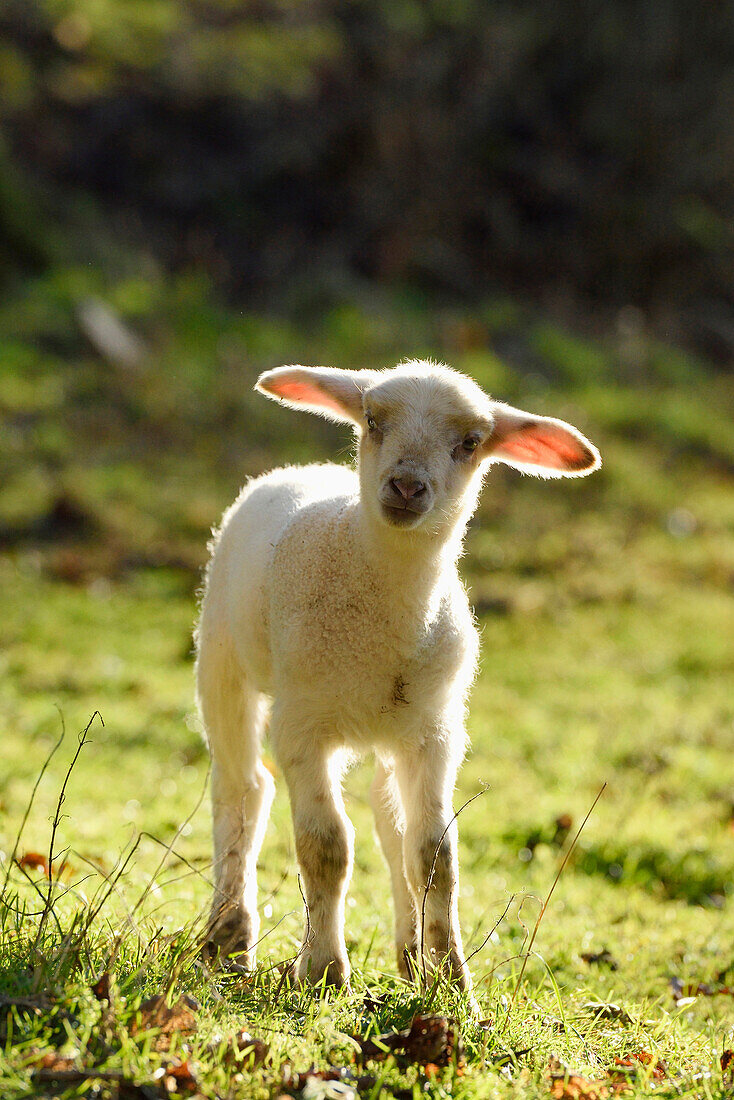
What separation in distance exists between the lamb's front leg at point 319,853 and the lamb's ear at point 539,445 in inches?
47.7

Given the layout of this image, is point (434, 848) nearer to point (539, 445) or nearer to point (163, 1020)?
point (163, 1020)

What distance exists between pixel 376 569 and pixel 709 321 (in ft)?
53.4

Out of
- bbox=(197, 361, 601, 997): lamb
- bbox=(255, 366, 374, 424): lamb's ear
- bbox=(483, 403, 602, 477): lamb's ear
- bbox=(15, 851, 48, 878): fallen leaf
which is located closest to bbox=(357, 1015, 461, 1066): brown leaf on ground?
bbox=(197, 361, 601, 997): lamb

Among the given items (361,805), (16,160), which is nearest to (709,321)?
(16,160)

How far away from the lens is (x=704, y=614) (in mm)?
10258

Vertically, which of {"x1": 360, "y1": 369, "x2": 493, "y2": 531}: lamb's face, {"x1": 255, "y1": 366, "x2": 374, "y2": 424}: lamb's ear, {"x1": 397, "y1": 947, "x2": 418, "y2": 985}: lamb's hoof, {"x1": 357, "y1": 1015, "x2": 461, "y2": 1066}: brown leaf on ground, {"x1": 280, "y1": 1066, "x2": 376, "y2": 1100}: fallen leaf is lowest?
{"x1": 280, "y1": 1066, "x2": 376, "y2": 1100}: fallen leaf

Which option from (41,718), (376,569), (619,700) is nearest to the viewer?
(376,569)

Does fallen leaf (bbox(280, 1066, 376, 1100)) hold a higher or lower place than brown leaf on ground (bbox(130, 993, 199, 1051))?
lower

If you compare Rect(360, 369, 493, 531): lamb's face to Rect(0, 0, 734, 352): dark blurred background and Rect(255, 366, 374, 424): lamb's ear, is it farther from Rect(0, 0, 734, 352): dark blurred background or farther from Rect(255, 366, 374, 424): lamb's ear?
Rect(0, 0, 734, 352): dark blurred background

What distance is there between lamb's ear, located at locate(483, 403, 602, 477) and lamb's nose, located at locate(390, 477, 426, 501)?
1.69 feet

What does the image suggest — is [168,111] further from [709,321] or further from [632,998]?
[632,998]

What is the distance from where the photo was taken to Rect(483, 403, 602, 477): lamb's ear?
3914 mm

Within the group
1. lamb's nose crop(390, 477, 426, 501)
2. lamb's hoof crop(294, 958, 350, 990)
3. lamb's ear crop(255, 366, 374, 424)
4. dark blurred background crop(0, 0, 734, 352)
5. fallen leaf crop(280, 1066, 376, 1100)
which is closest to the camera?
fallen leaf crop(280, 1066, 376, 1100)

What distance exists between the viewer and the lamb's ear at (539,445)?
3914 mm
